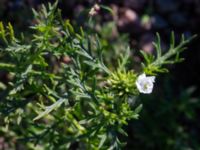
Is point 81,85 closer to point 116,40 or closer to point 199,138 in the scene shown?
point 116,40

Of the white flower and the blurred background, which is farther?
the blurred background

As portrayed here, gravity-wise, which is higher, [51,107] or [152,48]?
[152,48]

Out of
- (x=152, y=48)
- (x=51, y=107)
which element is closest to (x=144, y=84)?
(x=51, y=107)

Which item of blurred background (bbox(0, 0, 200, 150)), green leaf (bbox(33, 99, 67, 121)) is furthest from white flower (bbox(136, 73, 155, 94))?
blurred background (bbox(0, 0, 200, 150))

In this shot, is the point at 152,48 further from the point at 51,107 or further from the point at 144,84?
the point at 51,107

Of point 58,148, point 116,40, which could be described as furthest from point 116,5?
point 58,148

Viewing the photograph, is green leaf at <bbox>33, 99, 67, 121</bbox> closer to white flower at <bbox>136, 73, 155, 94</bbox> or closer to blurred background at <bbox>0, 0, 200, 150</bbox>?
white flower at <bbox>136, 73, 155, 94</bbox>

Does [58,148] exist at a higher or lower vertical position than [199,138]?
higher

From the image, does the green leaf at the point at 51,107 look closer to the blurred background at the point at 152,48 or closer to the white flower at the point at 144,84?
the white flower at the point at 144,84
